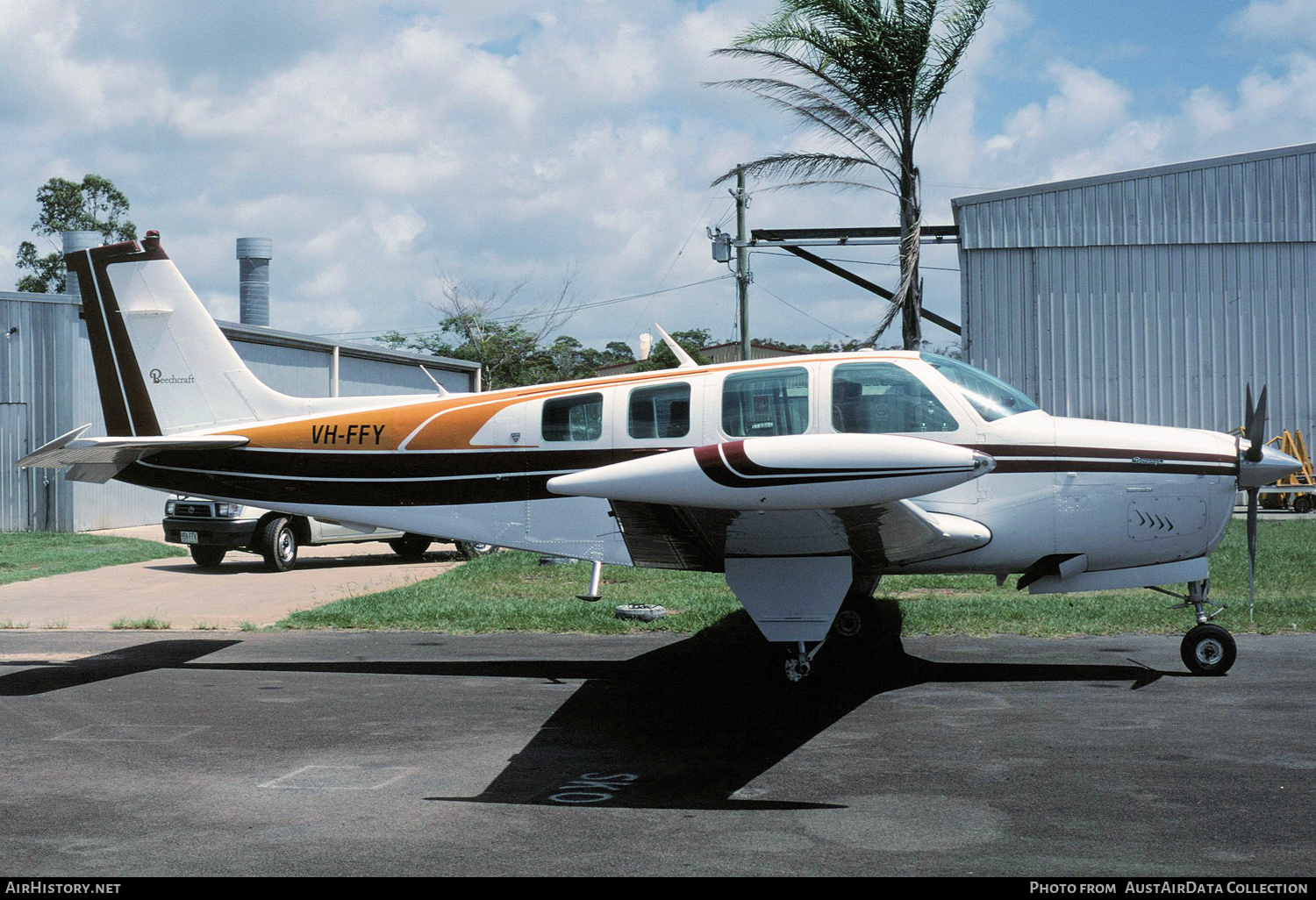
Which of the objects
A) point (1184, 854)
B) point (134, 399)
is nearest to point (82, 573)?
point (134, 399)

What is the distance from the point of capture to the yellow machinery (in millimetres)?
20266

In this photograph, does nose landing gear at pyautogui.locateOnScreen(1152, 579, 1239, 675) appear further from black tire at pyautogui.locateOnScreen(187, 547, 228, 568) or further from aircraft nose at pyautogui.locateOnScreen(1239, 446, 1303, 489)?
black tire at pyautogui.locateOnScreen(187, 547, 228, 568)

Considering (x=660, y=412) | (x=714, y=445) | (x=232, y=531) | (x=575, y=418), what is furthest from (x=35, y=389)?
(x=714, y=445)

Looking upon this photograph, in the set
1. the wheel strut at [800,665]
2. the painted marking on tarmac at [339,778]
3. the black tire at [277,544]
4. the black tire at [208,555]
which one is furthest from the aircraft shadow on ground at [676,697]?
the black tire at [208,555]

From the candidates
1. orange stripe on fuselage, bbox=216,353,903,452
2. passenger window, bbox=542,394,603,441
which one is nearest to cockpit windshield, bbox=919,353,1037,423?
orange stripe on fuselage, bbox=216,353,903,452

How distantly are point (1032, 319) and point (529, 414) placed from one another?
47.1 ft

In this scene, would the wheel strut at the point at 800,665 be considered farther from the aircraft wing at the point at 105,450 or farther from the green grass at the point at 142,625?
the green grass at the point at 142,625

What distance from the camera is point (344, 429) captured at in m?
8.72

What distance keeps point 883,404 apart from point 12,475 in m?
19.1

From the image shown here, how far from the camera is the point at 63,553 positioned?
57.0 feet

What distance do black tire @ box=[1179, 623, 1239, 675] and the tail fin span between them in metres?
7.27

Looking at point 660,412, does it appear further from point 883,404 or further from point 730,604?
point 730,604

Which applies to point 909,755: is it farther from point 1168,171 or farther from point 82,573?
point 1168,171

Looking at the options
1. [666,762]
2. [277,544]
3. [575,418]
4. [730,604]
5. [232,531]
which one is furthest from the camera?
[277,544]
